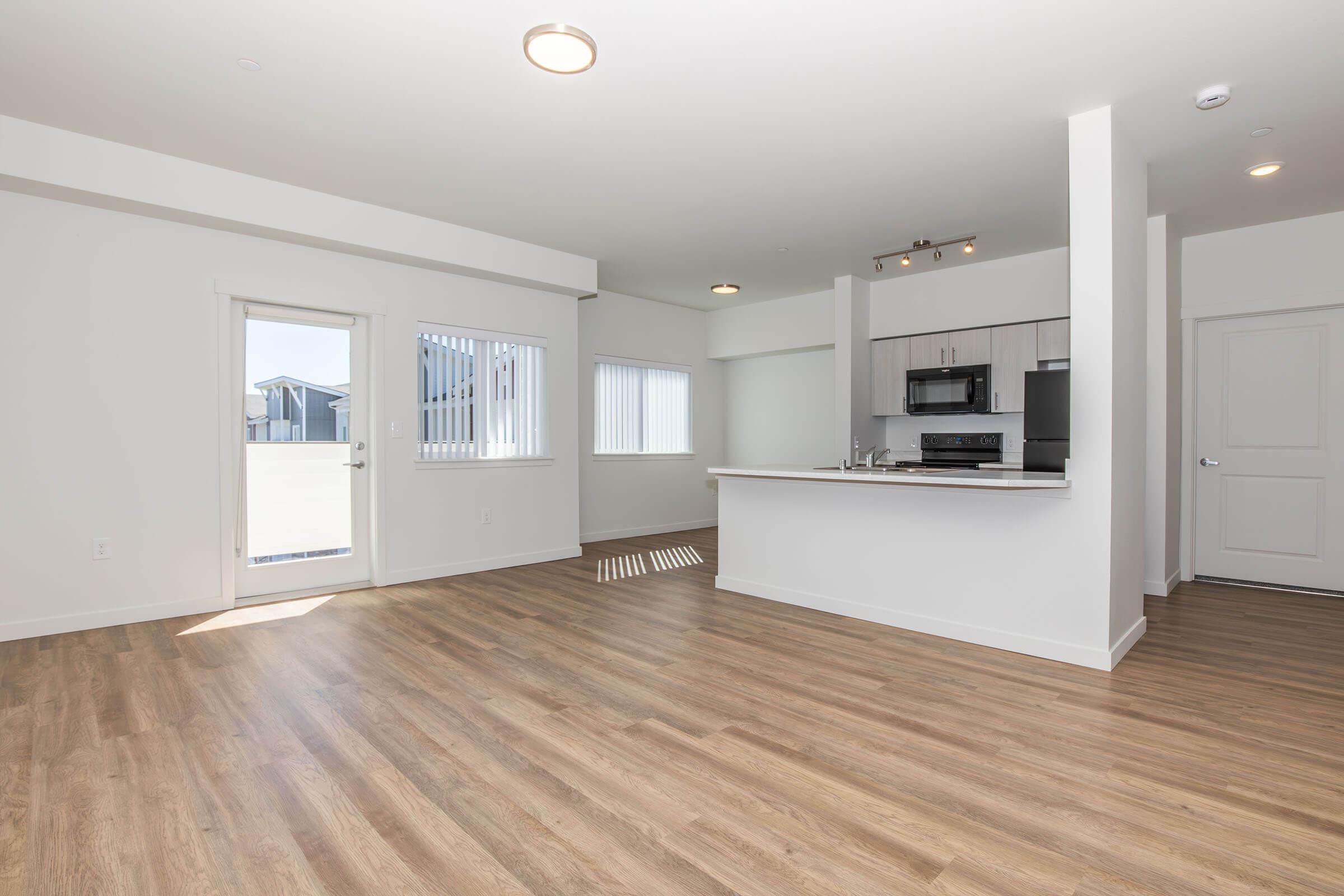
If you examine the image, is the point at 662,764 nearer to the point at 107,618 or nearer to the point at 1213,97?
the point at 107,618

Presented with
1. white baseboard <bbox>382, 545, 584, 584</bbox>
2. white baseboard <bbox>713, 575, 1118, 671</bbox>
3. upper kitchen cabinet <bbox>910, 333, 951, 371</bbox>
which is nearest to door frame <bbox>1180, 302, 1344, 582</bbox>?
upper kitchen cabinet <bbox>910, 333, 951, 371</bbox>

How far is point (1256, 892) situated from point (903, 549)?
7.63 feet

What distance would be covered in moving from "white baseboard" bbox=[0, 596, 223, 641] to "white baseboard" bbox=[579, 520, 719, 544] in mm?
3257

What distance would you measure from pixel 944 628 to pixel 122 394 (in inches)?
196

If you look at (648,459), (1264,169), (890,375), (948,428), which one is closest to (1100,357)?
(1264,169)

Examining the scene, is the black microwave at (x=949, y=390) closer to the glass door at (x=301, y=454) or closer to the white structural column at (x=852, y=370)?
the white structural column at (x=852, y=370)

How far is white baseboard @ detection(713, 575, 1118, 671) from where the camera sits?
10.4 ft

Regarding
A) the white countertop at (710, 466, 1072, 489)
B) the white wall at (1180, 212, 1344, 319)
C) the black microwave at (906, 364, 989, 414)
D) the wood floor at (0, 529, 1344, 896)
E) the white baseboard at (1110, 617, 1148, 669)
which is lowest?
the wood floor at (0, 529, 1344, 896)

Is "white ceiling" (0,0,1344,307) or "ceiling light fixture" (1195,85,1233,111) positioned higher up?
"white ceiling" (0,0,1344,307)

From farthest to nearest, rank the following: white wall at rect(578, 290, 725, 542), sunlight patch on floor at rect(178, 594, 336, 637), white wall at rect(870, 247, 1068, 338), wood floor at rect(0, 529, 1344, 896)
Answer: white wall at rect(578, 290, 725, 542)
white wall at rect(870, 247, 1068, 338)
sunlight patch on floor at rect(178, 594, 336, 637)
wood floor at rect(0, 529, 1344, 896)

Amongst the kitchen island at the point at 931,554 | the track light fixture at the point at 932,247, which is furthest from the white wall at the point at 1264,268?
the kitchen island at the point at 931,554

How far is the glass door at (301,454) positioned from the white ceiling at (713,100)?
106 centimetres

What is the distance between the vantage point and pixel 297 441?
181 inches

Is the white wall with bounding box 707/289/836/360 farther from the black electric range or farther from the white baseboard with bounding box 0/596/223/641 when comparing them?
the white baseboard with bounding box 0/596/223/641
